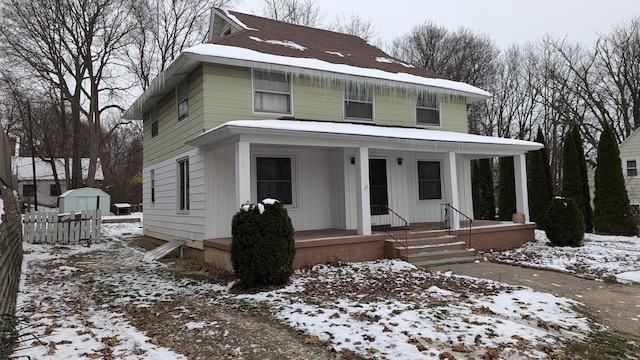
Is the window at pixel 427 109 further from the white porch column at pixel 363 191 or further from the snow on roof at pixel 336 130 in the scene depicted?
the white porch column at pixel 363 191

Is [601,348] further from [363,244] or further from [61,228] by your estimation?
[61,228]

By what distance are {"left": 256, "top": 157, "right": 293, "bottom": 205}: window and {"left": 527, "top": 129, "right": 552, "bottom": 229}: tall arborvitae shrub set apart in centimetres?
1038

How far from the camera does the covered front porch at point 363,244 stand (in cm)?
802

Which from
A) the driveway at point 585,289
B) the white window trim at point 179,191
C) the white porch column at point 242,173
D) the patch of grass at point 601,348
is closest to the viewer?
the patch of grass at point 601,348

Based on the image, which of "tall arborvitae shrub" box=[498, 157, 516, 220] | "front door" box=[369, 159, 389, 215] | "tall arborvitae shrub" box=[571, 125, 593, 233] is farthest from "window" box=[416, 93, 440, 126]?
"tall arborvitae shrub" box=[571, 125, 593, 233]

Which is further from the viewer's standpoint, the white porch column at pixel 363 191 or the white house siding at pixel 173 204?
the white house siding at pixel 173 204

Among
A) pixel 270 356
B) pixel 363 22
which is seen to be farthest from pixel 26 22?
pixel 270 356

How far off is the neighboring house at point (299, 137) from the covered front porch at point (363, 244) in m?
0.36

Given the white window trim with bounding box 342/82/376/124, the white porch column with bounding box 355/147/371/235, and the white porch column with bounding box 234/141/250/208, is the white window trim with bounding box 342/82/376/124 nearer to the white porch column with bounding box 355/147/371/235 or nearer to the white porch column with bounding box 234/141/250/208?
the white porch column with bounding box 355/147/371/235

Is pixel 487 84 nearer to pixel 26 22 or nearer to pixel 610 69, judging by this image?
pixel 610 69

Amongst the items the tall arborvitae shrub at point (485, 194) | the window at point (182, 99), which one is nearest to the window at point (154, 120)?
the window at point (182, 99)

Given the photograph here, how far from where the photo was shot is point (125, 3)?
2389 cm

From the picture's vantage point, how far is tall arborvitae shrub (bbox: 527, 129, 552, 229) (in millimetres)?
15359

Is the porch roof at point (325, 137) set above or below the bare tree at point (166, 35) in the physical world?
below
